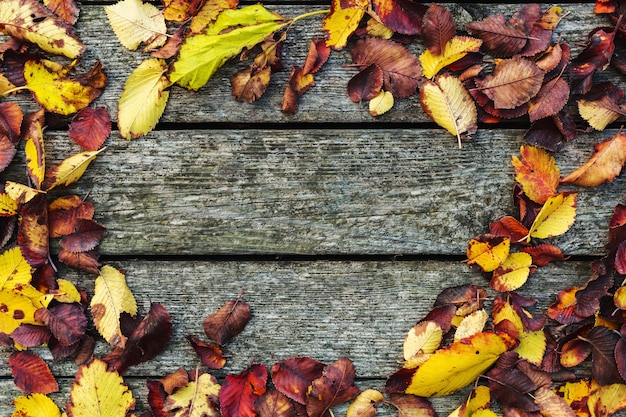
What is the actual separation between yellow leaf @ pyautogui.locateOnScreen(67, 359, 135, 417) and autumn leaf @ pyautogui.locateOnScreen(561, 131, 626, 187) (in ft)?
3.32

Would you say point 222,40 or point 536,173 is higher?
point 222,40

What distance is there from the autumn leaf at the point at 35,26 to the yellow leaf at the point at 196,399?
2.34 ft

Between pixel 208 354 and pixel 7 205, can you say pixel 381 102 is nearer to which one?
pixel 208 354

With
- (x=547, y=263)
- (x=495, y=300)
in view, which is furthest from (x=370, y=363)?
(x=547, y=263)

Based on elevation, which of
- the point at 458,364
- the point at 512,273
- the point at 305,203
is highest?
the point at 305,203

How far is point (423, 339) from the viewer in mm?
1108

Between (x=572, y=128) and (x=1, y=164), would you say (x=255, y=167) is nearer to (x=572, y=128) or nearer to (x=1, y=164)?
(x=1, y=164)

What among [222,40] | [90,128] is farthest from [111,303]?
[222,40]

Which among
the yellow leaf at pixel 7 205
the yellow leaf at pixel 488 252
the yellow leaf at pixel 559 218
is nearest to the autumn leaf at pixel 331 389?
the yellow leaf at pixel 488 252

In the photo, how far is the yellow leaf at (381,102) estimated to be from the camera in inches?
43.5

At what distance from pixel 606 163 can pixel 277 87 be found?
68 centimetres

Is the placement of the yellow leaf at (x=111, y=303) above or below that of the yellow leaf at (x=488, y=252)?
below

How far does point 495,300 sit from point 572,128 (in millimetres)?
381

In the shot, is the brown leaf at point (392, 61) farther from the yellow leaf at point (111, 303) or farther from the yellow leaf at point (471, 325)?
the yellow leaf at point (111, 303)
